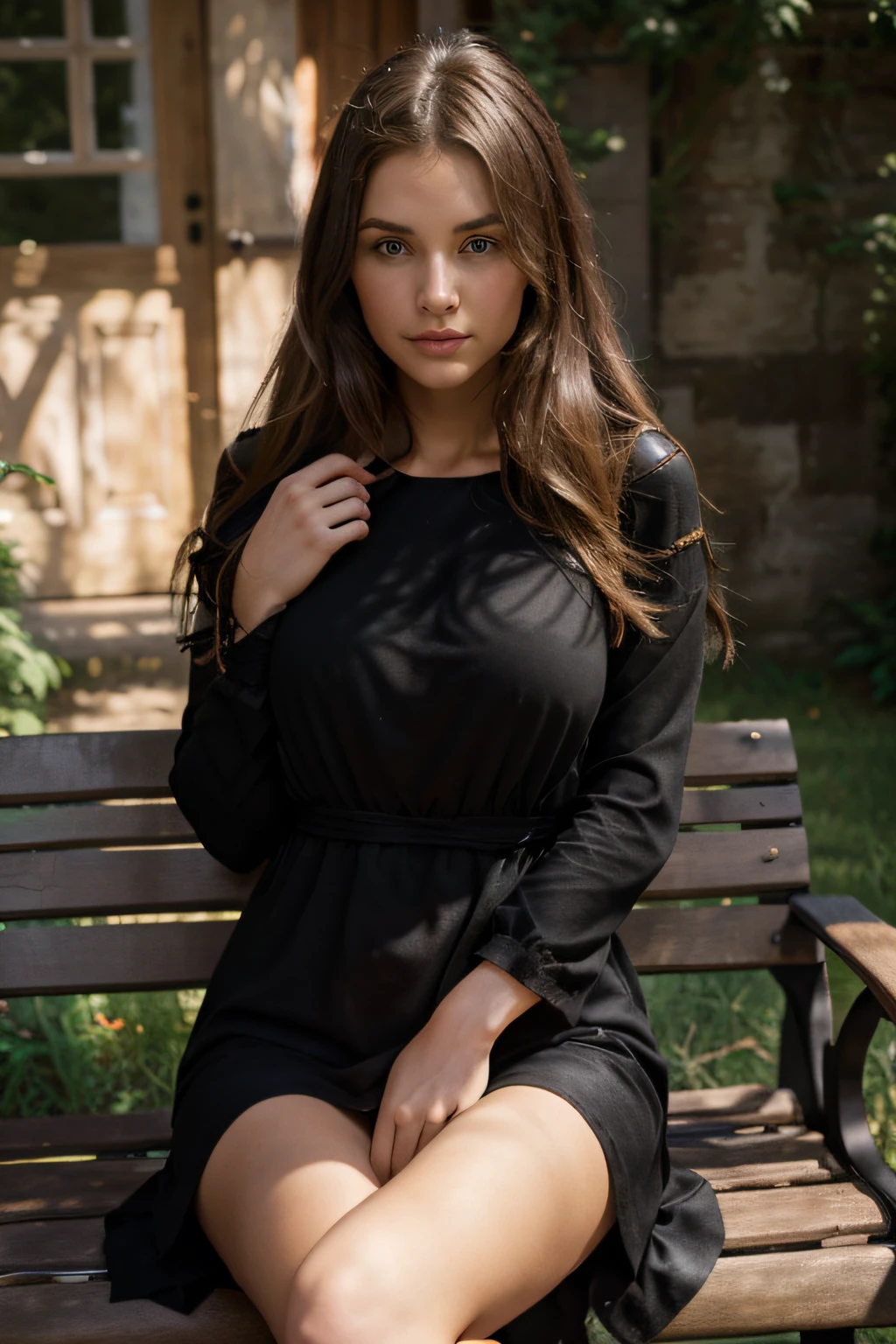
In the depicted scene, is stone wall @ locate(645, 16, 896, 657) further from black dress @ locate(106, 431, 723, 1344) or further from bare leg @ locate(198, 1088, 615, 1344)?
bare leg @ locate(198, 1088, 615, 1344)

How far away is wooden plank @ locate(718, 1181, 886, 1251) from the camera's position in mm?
2041

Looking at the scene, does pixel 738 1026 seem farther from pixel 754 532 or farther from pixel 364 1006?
pixel 754 532

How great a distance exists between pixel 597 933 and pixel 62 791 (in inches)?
38.0

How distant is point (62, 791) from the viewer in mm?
2463

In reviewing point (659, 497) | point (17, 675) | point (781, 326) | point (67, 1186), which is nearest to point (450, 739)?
point (659, 497)

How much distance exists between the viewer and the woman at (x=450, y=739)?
6.14 feet

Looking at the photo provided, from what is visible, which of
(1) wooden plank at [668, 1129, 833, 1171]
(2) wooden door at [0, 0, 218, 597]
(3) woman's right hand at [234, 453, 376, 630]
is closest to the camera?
(3) woman's right hand at [234, 453, 376, 630]

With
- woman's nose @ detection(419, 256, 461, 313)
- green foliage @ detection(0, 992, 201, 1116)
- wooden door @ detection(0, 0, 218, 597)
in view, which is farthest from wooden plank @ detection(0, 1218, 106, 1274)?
wooden door @ detection(0, 0, 218, 597)

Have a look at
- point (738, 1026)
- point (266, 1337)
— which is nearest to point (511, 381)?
point (266, 1337)

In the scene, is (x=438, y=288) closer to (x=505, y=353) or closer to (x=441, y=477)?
(x=505, y=353)

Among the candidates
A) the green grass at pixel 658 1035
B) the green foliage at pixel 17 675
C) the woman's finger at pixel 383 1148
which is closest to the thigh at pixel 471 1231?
the woman's finger at pixel 383 1148

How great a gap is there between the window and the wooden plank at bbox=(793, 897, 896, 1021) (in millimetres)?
3978

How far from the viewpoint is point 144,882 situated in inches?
97.6

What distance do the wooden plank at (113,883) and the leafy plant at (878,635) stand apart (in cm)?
376
